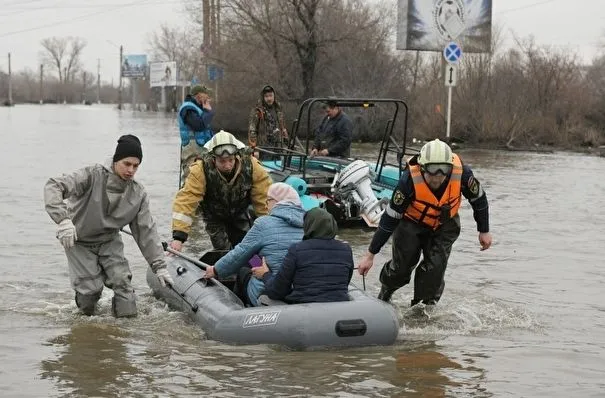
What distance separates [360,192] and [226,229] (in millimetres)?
3863

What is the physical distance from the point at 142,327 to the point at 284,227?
1495mm

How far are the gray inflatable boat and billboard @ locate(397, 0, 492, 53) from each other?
30041 mm

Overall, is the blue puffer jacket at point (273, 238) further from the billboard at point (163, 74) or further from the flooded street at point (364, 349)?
the billboard at point (163, 74)

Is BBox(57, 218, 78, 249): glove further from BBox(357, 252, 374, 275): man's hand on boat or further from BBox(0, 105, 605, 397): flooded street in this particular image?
BBox(357, 252, 374, 275): man's hand on boat

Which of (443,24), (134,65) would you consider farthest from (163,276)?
(134,65)

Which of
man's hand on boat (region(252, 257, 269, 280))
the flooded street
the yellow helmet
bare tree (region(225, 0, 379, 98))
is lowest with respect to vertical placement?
the flooded street

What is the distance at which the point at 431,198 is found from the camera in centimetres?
778

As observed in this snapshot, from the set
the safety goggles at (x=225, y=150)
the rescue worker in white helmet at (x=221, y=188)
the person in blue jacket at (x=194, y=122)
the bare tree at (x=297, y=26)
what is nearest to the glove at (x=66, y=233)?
the rescue worker in white helmet at (x=221, y=188)

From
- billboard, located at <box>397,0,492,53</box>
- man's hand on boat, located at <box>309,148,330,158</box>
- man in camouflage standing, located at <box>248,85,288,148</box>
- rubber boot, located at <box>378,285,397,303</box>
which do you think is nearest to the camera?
rubber boot, located at <box>378,285,397,303</box>

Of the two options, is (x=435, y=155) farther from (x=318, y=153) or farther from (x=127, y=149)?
(x=318, y=153)

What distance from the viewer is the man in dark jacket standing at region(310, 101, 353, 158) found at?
1462cm

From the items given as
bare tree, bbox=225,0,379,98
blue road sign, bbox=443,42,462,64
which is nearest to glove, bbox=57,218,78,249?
blue road sign, bbox=443,42,462,64

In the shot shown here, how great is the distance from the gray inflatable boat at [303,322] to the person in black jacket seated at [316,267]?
0.10m

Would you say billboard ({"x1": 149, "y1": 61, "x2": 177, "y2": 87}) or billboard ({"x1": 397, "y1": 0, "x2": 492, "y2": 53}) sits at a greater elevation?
billboard ({"x1": 397, "y1": 0, "x2": 492, "y2": 53})
